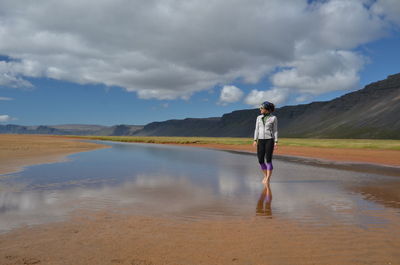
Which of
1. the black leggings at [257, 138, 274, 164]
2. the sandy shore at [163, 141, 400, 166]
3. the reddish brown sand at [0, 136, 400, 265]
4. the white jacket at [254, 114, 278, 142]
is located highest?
the white jacket at [254, 114, 278, 142]

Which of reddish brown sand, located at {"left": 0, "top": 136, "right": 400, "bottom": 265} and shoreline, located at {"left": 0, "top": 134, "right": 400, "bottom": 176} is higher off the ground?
reddish brown sand, located at {"left": 0, "top": 136, "right": 400, "bottom": 265}

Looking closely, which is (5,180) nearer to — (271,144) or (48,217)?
(48,217)

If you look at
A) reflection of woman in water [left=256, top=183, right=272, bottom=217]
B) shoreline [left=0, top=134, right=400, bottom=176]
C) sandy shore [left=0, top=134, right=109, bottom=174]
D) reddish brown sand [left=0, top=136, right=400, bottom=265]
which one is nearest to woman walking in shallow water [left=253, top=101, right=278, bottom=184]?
reflection of woman in water [left=256, top=183, right=272, bottom=217]

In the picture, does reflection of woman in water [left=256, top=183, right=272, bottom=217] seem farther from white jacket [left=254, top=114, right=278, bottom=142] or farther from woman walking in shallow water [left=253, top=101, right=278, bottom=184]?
white jacket [left=254, top=114, right=278, bottom=142]

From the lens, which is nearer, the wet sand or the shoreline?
the wet sand

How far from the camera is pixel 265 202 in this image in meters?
6.89

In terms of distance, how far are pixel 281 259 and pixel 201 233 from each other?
1.39 meters

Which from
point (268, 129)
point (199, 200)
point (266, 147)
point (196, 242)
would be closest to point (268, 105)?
point (268, 129)

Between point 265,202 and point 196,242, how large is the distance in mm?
3184

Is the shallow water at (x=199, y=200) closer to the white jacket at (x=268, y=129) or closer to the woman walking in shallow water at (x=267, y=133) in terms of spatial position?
the woman walking in shallow water at (x=267, y=133)

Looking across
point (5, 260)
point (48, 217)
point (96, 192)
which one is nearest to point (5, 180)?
point (96, 192)

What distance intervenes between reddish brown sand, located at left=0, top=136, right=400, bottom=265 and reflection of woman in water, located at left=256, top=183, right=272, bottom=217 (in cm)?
→ 58

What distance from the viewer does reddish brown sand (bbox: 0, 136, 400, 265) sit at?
3.61 m

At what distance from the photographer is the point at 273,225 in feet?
16.4
